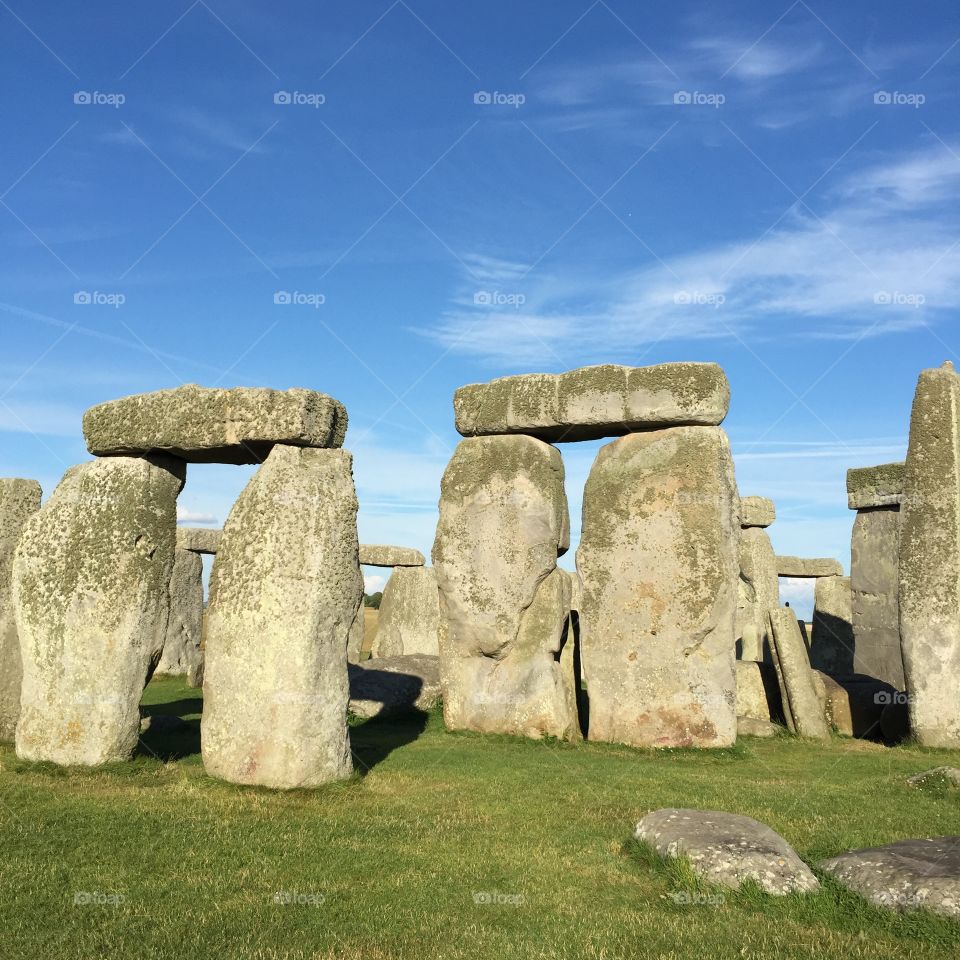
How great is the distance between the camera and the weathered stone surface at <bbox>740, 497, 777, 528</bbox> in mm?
20781

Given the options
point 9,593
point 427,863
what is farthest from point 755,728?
point 9,593

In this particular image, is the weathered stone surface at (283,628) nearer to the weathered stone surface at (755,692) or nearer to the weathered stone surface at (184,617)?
the weathered stone surface at (755,692)

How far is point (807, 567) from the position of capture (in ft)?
76.4

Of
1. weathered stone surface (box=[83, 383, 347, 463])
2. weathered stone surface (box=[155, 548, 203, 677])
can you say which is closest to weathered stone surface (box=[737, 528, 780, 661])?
weathered stone surface (box=[155, 548, 203, 677])

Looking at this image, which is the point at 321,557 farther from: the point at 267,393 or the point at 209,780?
the point at 209,780

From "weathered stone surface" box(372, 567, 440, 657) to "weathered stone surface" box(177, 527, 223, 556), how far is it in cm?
459

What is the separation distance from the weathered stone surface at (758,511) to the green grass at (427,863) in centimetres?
1194

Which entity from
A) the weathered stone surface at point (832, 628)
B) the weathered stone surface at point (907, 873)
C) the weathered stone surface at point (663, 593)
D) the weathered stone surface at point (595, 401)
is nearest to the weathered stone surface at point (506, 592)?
the weathered stone surface at point (595, 401)

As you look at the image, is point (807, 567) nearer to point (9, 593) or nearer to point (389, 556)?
point (389, 556)

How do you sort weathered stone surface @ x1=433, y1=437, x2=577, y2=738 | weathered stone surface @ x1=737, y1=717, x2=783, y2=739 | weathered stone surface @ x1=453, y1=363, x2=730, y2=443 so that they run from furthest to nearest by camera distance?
weathered stone surface @ x1=737, y1=717, x2=783, y2=739, weathered stone surface @ x1=433, y1=437, x2=577, y2=738, weathered stone surface @ x1=453, y1=363, x2=730, y2=443

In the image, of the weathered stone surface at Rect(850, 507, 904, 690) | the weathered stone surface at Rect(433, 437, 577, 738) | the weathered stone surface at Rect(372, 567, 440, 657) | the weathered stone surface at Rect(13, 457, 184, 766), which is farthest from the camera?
the weathered stone surface at Rect(372, 567, 440, 657)

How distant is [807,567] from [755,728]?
1243 cm

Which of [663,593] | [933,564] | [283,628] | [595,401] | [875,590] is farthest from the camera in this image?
[875,590]

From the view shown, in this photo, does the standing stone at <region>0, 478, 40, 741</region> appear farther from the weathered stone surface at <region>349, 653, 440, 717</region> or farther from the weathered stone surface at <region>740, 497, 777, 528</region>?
the weathered stone surface at <region>740, 497, 777, 528</region>
